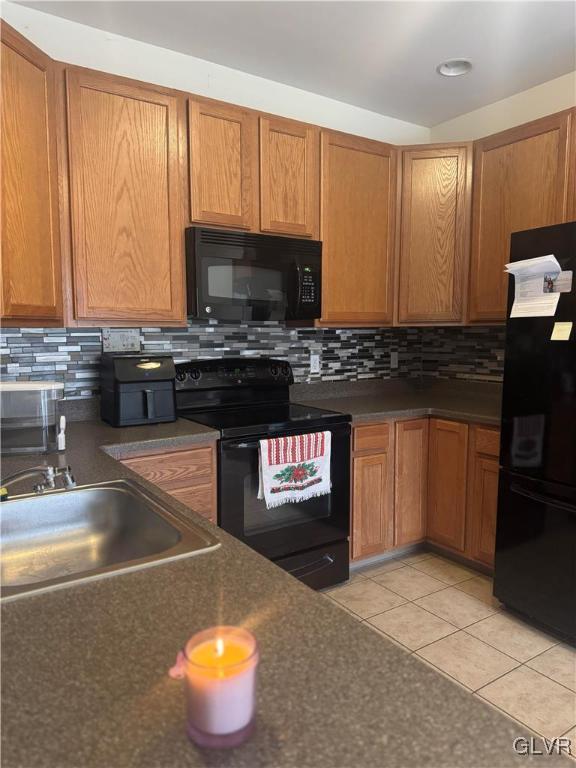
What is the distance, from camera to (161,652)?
2.18ft

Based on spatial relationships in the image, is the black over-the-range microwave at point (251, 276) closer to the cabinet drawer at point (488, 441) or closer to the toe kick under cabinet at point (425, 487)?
the toe kick under cabinet at point (425, 487)

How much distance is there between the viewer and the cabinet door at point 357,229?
9.05 feet

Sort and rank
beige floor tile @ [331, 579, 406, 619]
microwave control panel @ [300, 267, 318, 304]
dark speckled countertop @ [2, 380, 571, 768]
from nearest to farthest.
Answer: dark speckled countertop @ [2, 380, 571, 768] < beige floor tile @ [331, 579, 406, 619] < microwave control panel @ [300, 267, 318, 304]

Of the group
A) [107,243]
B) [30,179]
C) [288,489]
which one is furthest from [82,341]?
[288,489]

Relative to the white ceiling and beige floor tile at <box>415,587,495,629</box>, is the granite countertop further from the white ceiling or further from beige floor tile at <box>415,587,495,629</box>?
the white ceiling

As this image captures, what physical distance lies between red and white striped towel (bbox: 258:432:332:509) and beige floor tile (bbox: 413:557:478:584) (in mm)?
830

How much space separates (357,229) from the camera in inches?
113

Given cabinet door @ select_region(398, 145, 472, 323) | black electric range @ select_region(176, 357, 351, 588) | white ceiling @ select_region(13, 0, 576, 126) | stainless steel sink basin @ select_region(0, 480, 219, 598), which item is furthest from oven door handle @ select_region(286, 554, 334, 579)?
white ceiling @ select_region(13, 0, 576, 126)

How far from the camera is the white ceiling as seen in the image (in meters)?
2.13

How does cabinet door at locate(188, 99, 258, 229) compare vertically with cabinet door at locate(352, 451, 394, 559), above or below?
above

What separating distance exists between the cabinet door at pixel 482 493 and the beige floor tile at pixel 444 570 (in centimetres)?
13

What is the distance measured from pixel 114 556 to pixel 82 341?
4.56 feet

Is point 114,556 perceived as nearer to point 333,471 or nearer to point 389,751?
point 389,751

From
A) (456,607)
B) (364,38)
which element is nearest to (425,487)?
(456,607)
